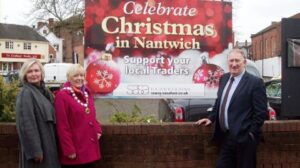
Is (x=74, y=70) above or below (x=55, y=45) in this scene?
below

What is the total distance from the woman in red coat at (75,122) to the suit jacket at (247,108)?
1.43 m

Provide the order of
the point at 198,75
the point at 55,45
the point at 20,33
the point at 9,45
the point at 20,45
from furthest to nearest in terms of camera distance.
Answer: the point at 20,33 < the point at 55,45 < the point at 20,45 < the point at 9,45 < the point at 198,75

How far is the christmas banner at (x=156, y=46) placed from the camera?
7.05 meters

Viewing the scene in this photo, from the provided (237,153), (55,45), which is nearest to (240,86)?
(237,153)

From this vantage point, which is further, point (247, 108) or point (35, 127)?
point (247, 108)

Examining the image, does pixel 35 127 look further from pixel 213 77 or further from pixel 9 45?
pixel 9 45

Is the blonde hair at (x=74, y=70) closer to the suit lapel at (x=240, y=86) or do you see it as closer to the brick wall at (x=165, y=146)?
the brick wall at (x=165, y=146)

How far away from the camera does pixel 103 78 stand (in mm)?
7090

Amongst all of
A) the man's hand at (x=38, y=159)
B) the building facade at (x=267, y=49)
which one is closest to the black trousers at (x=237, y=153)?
the man's hand at (x=38, y=159)

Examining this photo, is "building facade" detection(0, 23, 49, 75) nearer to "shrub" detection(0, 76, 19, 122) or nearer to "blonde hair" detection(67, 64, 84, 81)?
"shrub" detection(0, 76, 19, 122)

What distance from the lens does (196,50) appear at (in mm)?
7316

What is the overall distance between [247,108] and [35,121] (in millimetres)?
2079

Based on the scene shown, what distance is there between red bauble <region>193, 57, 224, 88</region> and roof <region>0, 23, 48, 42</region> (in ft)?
232

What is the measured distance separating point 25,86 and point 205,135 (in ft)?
7.98
